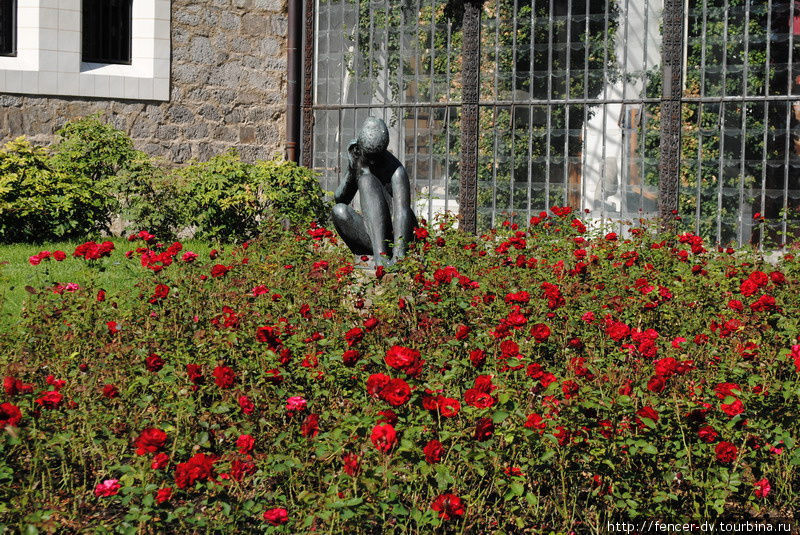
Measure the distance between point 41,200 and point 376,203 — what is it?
327 cm

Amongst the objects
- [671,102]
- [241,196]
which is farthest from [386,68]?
[671,102]

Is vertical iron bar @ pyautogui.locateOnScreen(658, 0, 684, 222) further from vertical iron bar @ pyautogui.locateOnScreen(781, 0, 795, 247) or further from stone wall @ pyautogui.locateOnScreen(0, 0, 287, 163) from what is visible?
stone wall @ pyautogui.locateOnScreen(0, 0, 287, 163)

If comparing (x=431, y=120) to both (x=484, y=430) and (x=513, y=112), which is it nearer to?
(x=513, y=112)

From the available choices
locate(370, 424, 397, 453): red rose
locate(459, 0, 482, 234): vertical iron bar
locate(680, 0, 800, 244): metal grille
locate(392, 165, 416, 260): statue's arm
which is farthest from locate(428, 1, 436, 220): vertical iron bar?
locate(370, 424, 397, 453): red rose

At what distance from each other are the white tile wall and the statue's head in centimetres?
483

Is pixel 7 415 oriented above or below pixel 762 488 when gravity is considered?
above

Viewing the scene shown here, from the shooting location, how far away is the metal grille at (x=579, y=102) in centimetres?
912

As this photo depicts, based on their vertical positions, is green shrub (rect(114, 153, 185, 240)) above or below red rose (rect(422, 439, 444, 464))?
above

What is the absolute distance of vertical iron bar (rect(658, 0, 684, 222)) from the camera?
368 inches

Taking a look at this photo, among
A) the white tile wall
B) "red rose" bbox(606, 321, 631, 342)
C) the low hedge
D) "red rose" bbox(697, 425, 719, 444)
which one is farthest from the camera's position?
the white tile wall

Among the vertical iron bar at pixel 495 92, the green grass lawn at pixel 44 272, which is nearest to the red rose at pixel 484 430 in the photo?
the green grass lawn at pixel 44 272

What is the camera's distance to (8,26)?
10195 millimetres

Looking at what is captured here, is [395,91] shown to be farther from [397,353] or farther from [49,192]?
[397,353]

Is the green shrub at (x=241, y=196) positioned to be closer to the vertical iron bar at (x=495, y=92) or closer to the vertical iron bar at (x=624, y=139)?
the vertical iron bar at (x=495, y=92)
